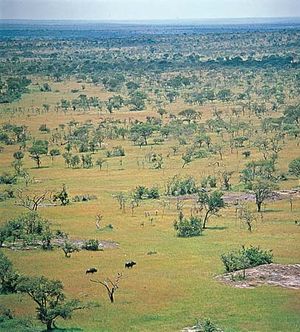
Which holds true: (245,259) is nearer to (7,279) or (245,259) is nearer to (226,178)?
(7,279)

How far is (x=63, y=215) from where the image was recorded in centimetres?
4316

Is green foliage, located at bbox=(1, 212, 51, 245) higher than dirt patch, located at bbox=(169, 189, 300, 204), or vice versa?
green foliage, located at bbox=(1, 212, 51, 245)

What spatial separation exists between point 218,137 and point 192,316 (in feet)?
137

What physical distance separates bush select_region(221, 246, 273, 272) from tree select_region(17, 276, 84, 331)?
7.43 metres

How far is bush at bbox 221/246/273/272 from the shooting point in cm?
3198

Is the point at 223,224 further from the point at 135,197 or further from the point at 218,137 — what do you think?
the point at 218,137

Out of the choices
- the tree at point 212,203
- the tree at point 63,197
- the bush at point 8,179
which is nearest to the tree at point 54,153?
the bush at point 8,179

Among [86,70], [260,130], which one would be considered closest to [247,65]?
[86,70]

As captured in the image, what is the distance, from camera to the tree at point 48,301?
26.0 metres

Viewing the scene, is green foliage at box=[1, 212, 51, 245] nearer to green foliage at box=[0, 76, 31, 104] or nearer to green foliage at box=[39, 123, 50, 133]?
green foliage at box=[39, 123, 50, 133]

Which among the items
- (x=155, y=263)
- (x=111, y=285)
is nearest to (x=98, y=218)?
(x=155, y=263)

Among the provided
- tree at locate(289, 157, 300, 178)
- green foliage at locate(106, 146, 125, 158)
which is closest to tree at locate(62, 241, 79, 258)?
tree at locate(289, 157, 300, 178)

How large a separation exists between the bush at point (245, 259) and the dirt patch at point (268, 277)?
1.19 ft

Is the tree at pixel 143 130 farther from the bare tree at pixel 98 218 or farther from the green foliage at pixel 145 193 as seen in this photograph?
the bare tree at pixel 98 218
